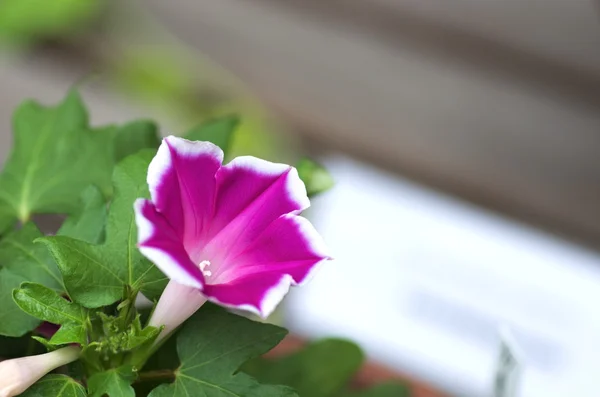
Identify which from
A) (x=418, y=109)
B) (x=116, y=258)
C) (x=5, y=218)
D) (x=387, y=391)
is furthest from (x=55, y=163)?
(x=418, y=109)

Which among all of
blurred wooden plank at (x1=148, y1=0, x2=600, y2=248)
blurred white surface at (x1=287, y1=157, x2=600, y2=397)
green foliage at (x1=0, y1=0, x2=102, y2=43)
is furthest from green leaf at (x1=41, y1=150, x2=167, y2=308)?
green foliage at (x1=0, y1=0, x2=102, y2=43)

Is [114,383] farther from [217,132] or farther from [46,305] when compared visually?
[217,132]

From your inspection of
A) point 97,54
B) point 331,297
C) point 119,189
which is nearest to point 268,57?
point 97,54

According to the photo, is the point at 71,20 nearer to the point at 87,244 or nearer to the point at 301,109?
the point at 301,109

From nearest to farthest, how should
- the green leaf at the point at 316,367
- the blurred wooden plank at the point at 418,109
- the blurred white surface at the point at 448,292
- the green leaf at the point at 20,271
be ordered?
the green leaf at the point at 20,271 < the green leaf at the point at 316,367 < the blurred white surface at the point at 448,292 < the blurred wooden plank at the point at 418,109

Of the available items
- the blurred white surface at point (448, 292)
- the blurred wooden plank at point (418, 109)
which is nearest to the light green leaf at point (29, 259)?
the blurred white surface at point (448, 292)

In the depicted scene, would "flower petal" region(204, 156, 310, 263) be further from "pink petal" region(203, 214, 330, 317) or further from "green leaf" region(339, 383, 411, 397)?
"green leaf" region(339, 383, 411, 397)

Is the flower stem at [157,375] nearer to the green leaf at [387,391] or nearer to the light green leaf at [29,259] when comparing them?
the light green leaf at [29,259]
